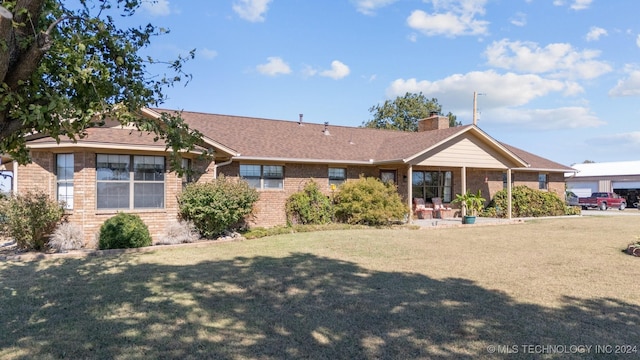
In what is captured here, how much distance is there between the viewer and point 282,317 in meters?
5.28

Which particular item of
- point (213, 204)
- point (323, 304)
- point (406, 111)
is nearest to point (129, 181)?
point (213, 204)

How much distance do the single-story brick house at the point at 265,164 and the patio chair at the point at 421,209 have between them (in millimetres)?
430

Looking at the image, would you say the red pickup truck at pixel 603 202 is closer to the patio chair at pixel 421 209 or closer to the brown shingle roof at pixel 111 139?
the patio chair at pixel 421 209

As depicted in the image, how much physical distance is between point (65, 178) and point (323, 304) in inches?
377

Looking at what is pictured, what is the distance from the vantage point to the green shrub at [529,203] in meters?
21.8

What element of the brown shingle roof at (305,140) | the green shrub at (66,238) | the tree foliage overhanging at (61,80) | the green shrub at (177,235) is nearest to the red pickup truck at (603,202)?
the brown shingle roof at (305,140)

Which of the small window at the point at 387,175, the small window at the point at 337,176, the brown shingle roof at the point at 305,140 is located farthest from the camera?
the small window at the point at 387,175

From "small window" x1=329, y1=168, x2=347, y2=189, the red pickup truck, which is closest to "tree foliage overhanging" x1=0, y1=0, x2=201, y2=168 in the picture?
"small window" x1=329, y1=168, x2=347, y2=189

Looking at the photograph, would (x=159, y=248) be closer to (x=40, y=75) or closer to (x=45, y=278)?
(x=45, y=278)

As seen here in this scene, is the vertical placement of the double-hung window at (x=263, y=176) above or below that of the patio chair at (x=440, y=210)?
above

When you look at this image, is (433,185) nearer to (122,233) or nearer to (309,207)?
(309,207)

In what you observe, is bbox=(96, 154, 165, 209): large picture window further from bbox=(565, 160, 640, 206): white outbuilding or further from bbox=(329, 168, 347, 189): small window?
bbox=(565, 160, 640, 206): white outbuilding

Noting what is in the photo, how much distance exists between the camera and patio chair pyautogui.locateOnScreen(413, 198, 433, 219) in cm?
1994

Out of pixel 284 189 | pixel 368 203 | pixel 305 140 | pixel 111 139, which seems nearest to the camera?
pixel 111 139
